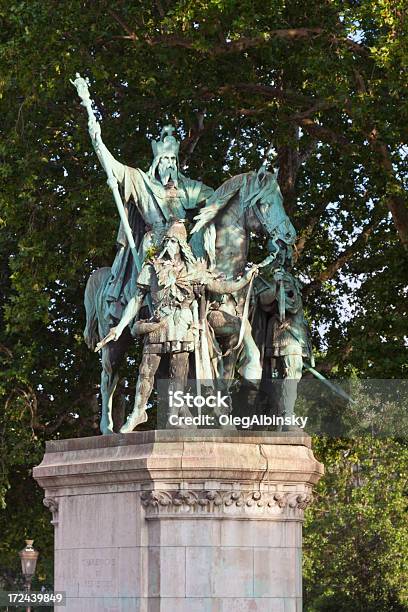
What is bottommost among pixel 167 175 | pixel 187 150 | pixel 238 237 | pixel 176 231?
pixel 176 231

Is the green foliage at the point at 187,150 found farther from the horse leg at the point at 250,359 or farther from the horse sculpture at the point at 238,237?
A: the horse leg at the point at 250,359

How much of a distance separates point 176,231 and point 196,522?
3.38 meters

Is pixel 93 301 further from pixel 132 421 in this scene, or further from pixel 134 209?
pixel 132 421

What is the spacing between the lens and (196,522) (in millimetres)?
16469

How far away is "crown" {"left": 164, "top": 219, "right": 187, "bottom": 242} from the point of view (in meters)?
18.0

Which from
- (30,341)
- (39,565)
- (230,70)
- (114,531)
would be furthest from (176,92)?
(39,565)

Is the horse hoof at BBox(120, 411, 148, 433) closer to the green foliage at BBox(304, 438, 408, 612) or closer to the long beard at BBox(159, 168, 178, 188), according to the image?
the long beard at BBox(159, 168, 178, 188)

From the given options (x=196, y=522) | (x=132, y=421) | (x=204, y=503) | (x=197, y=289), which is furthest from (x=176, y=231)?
(x=196, y=522)

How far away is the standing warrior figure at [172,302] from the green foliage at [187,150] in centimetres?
636

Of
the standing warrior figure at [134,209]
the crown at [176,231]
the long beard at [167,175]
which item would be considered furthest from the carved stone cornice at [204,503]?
the long beard at [167,175]

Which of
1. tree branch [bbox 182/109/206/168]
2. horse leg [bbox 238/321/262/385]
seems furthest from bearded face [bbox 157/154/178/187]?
tree branch [bbox 182/109/206/168]

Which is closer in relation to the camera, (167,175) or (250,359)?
(250,359)

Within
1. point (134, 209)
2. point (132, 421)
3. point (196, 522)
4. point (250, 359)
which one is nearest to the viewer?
point (196, 522)

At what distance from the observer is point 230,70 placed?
27812mm
